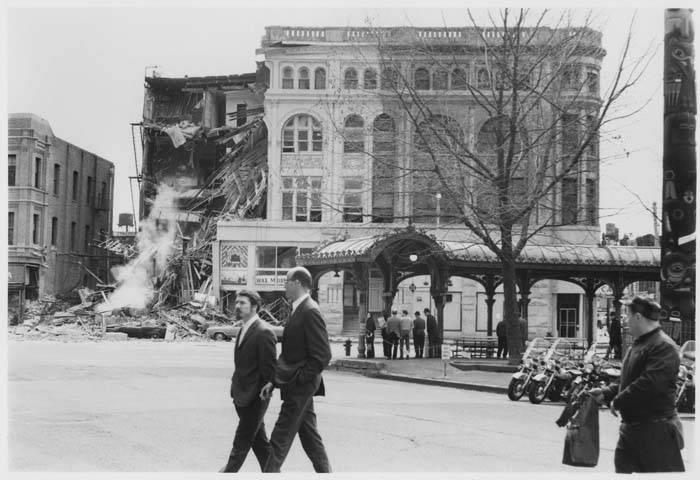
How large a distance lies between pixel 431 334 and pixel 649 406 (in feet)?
82.4

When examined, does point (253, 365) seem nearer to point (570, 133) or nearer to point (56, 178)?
point (570, 133)

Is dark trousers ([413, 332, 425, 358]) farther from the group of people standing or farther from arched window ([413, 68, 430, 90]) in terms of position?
arched window ([413, 68, 430, 90])

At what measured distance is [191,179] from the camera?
202 feet

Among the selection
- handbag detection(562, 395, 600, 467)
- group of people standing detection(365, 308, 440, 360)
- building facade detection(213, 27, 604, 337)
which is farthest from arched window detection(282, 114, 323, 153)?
handbag detection(562, 395, 600, 467)

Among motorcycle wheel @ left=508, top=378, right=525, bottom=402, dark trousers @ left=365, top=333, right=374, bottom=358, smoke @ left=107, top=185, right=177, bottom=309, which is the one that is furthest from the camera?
smoke @ left=107, top=185, right=177, bottom=309

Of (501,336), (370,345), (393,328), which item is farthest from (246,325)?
(501,336)

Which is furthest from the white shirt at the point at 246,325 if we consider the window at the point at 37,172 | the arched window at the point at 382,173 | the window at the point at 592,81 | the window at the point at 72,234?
the window at the point at 72,234

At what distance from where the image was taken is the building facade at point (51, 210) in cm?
5237

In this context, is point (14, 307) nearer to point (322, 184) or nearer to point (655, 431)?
point (322, 184)

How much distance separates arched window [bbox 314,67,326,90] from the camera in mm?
54281

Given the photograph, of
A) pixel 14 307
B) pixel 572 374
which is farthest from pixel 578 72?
pixel 14 307

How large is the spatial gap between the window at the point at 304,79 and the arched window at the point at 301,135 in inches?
59.3

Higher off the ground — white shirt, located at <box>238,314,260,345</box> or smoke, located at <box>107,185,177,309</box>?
smoke, located at <box>107,185,177,309</box>

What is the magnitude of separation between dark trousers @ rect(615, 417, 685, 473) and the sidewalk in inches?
590
